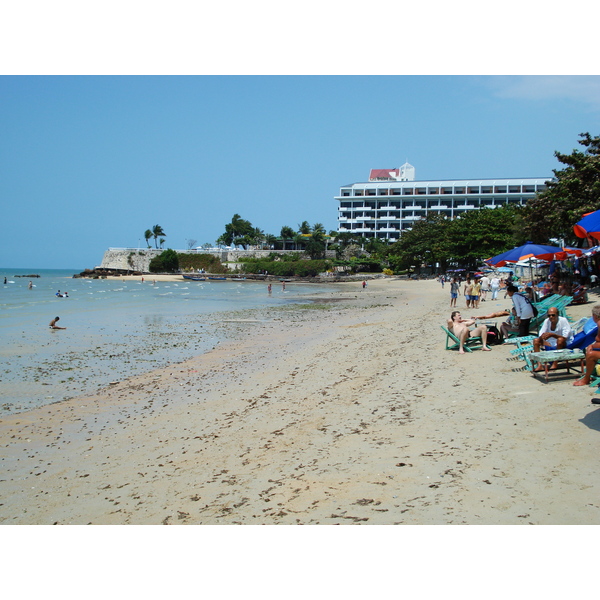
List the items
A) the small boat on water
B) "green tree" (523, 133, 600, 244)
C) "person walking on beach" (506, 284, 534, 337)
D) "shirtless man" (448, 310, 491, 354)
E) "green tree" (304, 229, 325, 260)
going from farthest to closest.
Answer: the small boat on water < "green tree" (304, 229, 325, 260) < "green tree" (523, 133, 600, 244) < "shirtless man" (448, 310, 491, 354) < "person walking on beach" (506, 284, 534, 337)

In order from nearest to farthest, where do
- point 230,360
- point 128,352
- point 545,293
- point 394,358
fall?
1. point 394,358
2. point 230,360
3. point 128,352
4. point 545,293

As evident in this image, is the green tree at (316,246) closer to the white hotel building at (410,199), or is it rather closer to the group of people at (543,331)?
the white hotel building at (410,199)

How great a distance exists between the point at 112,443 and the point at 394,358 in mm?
→ 6498

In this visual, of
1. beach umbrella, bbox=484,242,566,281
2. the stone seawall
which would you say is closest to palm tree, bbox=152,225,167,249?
the stone seawall

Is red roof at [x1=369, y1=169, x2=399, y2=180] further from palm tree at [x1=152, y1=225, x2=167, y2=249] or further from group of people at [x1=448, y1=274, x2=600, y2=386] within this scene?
group of people at [x1=448, y1=274, x2=600, y2=386]

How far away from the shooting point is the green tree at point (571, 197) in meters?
17.8

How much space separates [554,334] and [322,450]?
4.69 m

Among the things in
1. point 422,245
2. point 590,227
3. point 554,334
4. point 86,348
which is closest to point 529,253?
point 554,334

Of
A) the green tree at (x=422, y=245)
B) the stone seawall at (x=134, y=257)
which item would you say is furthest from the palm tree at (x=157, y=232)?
the green tree at (x=422, y=245)

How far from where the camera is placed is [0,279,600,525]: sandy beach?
14.6 ft

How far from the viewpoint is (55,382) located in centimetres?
1186

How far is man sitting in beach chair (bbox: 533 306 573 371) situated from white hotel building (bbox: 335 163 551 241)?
312 feet
